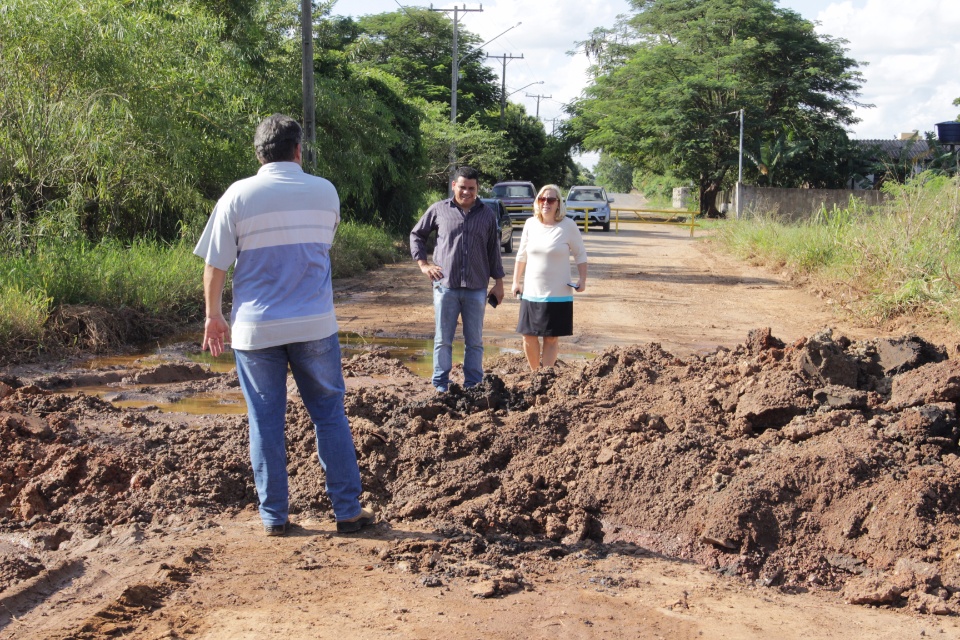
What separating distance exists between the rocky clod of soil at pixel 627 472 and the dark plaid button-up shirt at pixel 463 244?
99cm

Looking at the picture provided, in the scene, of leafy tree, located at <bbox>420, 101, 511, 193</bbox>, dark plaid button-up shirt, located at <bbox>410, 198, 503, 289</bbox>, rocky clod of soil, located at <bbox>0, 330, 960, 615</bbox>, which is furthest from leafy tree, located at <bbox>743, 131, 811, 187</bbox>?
rocky clod of soil, located at <bbox>0, 330, 960, 615</bbox>

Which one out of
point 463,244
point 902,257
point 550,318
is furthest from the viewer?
point 902,257

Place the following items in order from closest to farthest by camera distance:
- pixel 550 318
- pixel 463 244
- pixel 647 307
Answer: pixel 463 244 → pixel 550 318 → pixel 647 307

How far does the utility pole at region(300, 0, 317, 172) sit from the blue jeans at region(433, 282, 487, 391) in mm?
9790

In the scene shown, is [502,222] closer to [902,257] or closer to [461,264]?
[902,257]

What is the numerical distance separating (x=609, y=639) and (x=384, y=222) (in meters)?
22.7

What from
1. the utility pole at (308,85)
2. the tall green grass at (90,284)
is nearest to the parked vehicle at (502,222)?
the utility pole at (308,85)

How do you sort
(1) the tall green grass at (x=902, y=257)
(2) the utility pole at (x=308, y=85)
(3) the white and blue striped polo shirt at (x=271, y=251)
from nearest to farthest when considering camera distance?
(3) the white and blue striped polo shirt at (x=271, y=251) < (1) the tall green grass at (x=902, y=257) < (2) the utility pole at (x=308, y=85)

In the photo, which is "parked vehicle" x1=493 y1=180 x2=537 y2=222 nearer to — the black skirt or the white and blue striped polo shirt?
the black skirt

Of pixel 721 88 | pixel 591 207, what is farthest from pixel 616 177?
pixel 591 207

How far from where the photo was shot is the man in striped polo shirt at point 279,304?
14.3ft

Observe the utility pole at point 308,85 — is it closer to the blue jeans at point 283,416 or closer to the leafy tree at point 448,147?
the blue jeans at point 283,416

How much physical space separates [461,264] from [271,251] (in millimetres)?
2899

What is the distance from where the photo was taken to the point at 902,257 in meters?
12.6
